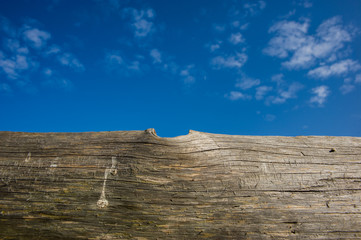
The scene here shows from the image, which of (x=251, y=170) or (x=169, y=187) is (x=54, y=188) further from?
(x=251, y=170)

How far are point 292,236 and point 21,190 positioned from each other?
6.13 feet

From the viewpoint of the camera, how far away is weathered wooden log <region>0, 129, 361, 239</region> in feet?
5.14

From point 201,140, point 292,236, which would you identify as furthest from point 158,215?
point 292,236

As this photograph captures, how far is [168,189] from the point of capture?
5.46 feet

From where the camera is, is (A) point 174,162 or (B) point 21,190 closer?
(B) point 21,190

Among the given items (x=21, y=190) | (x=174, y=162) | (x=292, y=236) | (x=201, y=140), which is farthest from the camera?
(x=201, y=140)

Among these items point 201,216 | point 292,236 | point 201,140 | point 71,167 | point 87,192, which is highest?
point 201,140

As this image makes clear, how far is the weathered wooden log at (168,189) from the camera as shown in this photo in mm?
1567

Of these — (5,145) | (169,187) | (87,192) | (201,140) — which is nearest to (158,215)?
(169,187)

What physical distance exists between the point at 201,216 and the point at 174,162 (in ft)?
1.40

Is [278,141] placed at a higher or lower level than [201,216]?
higher

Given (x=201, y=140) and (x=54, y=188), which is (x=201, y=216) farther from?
(x=54, y=188)

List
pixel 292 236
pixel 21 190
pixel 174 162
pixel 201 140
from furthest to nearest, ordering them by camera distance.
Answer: pixel 201 140
pixel 174 162
pixel 21 190
pixel 292 236

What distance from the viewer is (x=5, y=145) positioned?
1896 mm
